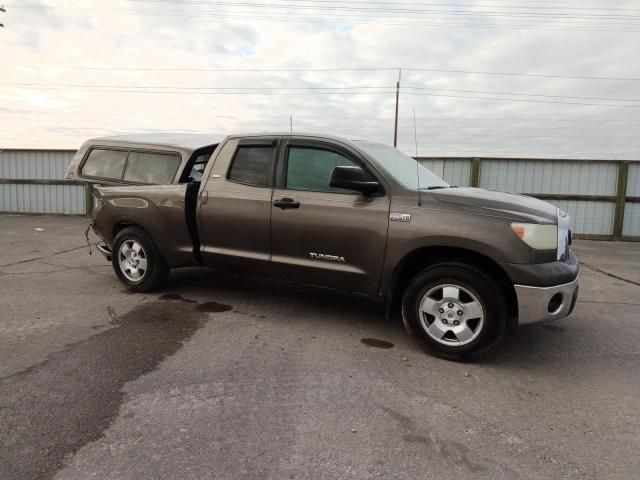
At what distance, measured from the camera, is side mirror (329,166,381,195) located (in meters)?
3.99

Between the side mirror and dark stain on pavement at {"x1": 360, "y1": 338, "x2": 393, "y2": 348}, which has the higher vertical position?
the side mirror

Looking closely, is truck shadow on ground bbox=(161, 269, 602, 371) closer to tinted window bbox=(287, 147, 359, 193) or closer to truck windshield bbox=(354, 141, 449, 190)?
tinted window bbox=(287, 147, 359, 193)

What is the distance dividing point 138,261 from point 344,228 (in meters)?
2.77

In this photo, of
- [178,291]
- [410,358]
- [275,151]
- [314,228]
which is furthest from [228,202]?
[410,358]

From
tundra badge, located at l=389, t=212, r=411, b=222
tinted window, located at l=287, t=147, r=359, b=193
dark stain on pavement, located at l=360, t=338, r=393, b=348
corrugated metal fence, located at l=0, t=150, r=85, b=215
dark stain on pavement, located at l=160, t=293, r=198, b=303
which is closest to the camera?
tundra badge, located at l=389, t=212, r=411, b=222

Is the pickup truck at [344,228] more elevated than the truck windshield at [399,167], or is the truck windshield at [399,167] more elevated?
the truck windshield at [399,167]

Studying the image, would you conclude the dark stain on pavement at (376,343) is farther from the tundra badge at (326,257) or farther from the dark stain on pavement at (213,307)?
the dark stain on pavement at (213,307)

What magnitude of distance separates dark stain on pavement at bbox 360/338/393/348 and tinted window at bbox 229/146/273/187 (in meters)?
1.79

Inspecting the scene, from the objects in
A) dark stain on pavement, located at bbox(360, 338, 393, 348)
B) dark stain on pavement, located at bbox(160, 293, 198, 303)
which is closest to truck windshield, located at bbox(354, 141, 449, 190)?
dark stain on pavement, located at bbox(360, 338, 393, 348)

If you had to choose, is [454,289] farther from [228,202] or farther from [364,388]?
[228,202]

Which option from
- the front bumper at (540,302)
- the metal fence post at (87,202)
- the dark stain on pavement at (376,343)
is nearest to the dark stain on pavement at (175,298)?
the dark stain on pavement at (376,343)

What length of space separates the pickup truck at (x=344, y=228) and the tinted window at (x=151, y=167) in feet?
0.05

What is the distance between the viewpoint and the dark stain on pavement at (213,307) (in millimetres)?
5080

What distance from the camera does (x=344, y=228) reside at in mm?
4238
